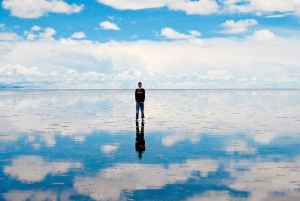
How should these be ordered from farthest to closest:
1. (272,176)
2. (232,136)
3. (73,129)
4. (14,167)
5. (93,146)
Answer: (73,129)
(232,136)
(93,146)
(14,167)
(272,176)

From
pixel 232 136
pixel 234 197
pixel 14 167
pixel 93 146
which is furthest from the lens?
pixel 232 136

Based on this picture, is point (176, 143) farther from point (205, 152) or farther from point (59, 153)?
point (59, 153)

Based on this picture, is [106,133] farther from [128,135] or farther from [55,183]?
[55,183]

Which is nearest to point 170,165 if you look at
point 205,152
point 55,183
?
point 205,152

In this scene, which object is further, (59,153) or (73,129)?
(73,129)

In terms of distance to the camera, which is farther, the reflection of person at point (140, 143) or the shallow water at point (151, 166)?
the reflection of person at point (140, 143)

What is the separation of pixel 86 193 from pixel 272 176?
476cm

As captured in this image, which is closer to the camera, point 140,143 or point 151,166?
point 151,166

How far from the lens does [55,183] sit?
954 centimetres

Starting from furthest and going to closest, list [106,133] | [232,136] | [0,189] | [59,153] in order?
[106,133], [232,136], [59,153], [0,189]

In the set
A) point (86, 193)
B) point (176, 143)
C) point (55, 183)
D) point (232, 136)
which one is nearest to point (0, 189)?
point (55, 183)

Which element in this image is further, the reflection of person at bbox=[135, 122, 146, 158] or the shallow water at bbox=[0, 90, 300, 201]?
the reflection of person at bbox=[135, 122, 146, 158]

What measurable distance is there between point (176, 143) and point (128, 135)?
3.40 m

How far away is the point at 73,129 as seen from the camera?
21.7 meters
